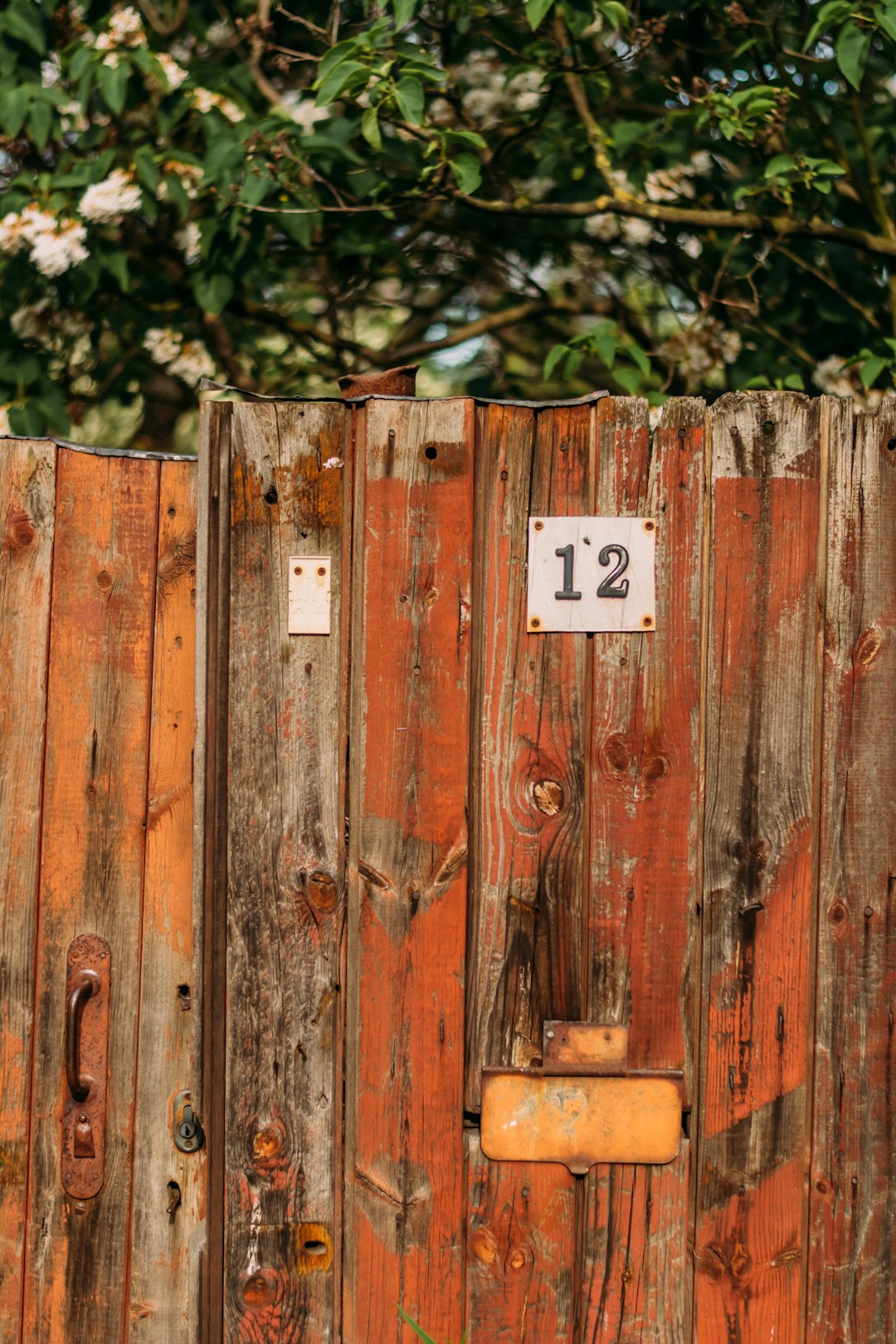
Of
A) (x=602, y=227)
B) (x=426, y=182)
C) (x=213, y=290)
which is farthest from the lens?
(x=602, y=227)

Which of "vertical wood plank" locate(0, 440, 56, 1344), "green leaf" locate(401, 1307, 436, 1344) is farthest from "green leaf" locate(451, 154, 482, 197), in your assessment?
"green leaf" locate(401, 1307, 436, 1344)

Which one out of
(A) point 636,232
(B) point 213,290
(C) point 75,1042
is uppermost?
(A) point 636,232

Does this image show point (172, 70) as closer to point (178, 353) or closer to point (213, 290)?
point (213, 290)

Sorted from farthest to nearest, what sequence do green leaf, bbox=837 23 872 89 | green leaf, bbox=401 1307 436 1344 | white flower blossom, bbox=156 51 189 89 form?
1. white flower blossom, bbox=156 51 189 89
2. green leaf, bbox=837 23 872 89
3. green leaf, bbox=401 1307 436 1344

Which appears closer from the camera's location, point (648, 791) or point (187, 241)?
point (648, 791)

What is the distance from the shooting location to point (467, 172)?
106 inches

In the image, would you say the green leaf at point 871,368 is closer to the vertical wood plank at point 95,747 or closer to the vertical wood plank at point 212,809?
the vertical wood plank at point 212,809

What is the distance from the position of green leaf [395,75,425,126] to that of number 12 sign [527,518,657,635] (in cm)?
124

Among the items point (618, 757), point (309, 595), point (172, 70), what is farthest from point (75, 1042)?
point (172, 70)

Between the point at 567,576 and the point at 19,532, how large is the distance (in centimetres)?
94

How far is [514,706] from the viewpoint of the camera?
5.96ft

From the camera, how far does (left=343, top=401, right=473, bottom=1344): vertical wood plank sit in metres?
1.80

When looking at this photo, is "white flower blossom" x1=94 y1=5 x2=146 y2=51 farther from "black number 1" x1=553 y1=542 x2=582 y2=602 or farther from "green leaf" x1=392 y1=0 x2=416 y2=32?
"black number 1" x1=553 y1=542 x2=582 y2=602

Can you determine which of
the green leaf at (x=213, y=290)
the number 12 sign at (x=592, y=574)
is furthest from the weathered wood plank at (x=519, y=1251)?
the green leaf at (x=213, y=290)
